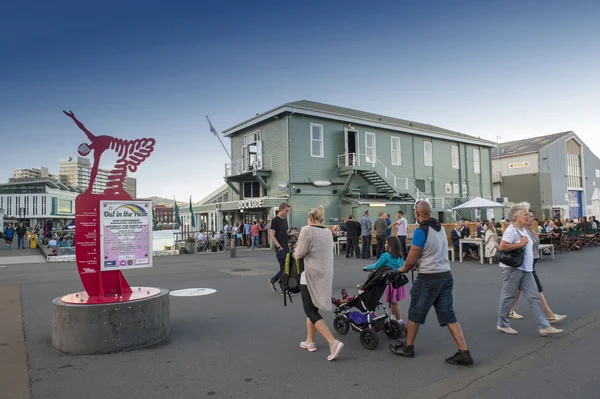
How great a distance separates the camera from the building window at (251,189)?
28.4 metres

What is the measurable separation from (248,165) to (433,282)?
23.7m

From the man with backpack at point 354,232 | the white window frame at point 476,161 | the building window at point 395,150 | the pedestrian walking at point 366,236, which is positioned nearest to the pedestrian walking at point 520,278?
the pedestrian walking at point 366,236

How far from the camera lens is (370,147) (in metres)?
28.3

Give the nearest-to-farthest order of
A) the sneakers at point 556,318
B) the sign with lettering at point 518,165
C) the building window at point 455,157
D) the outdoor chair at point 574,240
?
1. the sneakers at point 556,318
2. the outdoor chair at point 574,240
3. the building window at point 455,157
4. the sign with lettering at point 518,165

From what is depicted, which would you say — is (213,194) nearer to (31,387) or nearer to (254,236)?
(254,236)

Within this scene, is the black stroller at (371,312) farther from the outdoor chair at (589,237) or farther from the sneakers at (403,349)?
the outdoor chair at (589,237)

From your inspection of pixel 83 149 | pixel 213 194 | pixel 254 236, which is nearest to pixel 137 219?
pixel 83 149

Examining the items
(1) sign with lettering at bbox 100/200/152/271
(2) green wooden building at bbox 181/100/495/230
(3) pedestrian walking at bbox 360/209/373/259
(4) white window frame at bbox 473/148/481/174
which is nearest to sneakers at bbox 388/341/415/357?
(1) sign with lettering at bbox 100/200/152/271

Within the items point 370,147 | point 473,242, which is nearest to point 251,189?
point 370,147

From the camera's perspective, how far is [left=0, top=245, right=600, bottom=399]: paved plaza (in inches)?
158

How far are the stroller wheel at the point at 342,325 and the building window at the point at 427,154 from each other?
91.0ft

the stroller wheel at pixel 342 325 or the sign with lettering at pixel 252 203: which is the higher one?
the sign with lettering at pixel 252 203

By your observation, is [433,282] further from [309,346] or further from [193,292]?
[193,292]

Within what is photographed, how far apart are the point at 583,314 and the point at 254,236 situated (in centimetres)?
Result: 1825
